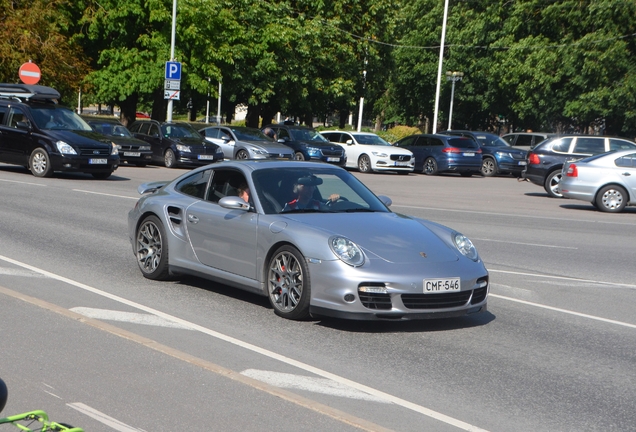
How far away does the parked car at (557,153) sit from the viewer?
84.7ft

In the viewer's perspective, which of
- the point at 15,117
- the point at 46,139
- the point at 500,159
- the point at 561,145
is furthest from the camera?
the point at 500,159

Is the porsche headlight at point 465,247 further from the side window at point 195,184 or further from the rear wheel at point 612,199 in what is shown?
the rear wheel at point 612,199

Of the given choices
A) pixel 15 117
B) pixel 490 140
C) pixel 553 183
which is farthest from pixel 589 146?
pixel 15 117

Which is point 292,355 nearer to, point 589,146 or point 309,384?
point 309,384

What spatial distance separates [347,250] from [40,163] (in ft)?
58.1

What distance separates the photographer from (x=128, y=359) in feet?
20.3

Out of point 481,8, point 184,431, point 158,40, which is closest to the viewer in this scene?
point 184,431

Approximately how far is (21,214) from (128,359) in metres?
9.46

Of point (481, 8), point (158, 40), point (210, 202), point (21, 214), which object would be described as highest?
point (481, 8)

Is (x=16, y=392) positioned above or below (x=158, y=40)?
below

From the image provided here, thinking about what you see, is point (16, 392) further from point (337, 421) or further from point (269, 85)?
point (269, 85)

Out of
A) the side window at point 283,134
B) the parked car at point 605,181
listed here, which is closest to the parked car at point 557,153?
the parked car at point 605,181

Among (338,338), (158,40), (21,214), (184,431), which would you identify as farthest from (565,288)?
(158,40)

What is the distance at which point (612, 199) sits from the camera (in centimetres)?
2130
